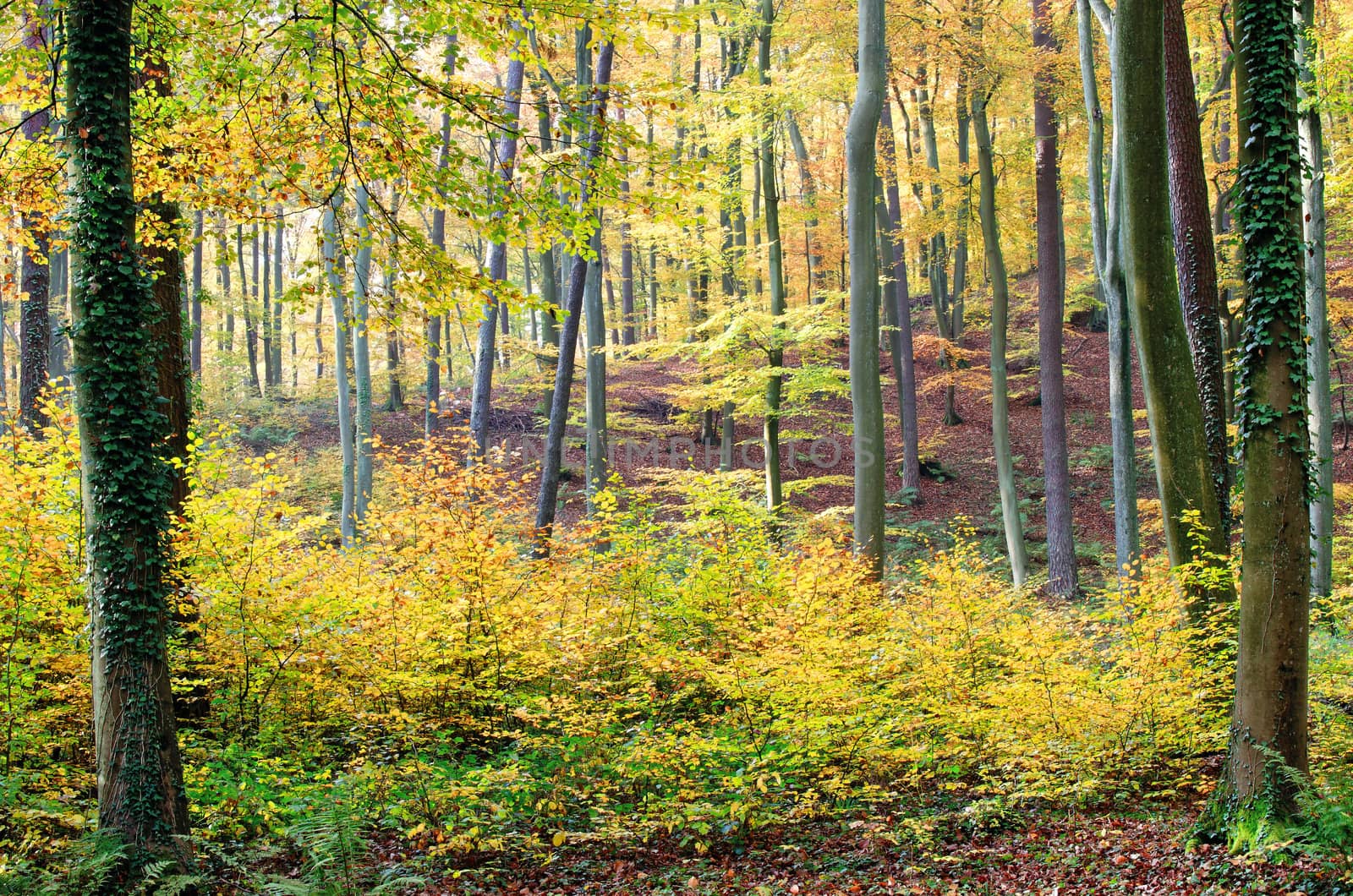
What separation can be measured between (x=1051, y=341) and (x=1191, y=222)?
5.64 meters

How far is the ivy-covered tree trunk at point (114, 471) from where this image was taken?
392 centimetres

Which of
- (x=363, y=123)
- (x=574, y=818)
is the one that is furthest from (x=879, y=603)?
(x=363, y=123)

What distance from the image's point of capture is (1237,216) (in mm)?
4758

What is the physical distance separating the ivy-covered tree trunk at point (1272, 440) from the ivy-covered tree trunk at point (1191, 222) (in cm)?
346

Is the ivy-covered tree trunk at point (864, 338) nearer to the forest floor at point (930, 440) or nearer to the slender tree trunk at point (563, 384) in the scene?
the slender tree trunk at point (563, 384)

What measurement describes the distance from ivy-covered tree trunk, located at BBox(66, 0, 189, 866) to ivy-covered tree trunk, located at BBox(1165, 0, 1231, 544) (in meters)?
8.33

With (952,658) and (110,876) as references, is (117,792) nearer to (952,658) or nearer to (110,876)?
(110,876)

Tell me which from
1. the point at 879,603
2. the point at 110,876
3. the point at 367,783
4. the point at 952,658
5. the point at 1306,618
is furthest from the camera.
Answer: the point at 879,603

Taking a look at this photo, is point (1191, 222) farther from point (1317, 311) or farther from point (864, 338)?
point (1317, 311)

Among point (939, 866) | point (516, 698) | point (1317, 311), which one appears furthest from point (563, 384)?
point (1317, 311)

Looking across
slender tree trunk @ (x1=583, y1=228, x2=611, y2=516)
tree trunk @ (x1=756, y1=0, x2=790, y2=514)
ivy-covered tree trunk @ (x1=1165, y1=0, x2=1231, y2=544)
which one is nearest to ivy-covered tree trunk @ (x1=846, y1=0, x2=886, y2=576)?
ivy-covered tree trunk @ (x1=1165, y1=0, x2=1231, y2=544)

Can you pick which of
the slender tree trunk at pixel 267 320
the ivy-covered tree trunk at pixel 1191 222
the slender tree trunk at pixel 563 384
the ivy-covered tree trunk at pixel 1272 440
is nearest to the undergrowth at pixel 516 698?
the ivy-covered tree trunk at pixel 1272 440

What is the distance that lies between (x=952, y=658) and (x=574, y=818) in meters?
3.11

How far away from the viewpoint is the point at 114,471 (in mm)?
3941
